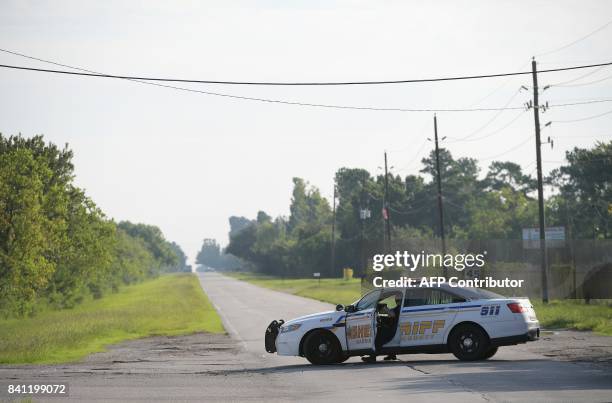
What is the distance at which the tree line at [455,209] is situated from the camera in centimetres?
10825

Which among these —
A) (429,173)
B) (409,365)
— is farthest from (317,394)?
(429,173)

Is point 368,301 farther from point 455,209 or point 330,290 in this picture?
point 455,209

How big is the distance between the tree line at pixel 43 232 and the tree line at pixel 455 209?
36.8 meters

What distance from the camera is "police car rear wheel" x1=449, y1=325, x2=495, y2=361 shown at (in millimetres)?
19531

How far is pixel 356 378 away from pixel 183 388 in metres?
3.17

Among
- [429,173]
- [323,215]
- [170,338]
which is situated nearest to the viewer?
[170,338]

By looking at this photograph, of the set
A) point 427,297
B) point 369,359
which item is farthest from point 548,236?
point 427,297

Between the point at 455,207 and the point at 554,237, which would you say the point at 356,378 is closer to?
the point at 554,237

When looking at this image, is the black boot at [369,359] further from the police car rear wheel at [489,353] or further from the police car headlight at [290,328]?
the police car rear wheel at [489,353]

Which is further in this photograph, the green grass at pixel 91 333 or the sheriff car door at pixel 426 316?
the green grass at pixel 91 333

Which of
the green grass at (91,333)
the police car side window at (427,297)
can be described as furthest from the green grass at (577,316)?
the green grass at (91,333)

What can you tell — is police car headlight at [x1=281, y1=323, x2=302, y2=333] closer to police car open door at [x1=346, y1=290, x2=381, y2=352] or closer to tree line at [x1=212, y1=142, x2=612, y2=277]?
police car open door at [x1=346, y1=290, x2=381, y2=352]

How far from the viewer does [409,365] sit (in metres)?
19.5

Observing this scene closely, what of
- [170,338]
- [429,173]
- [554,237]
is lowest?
[170,338]
